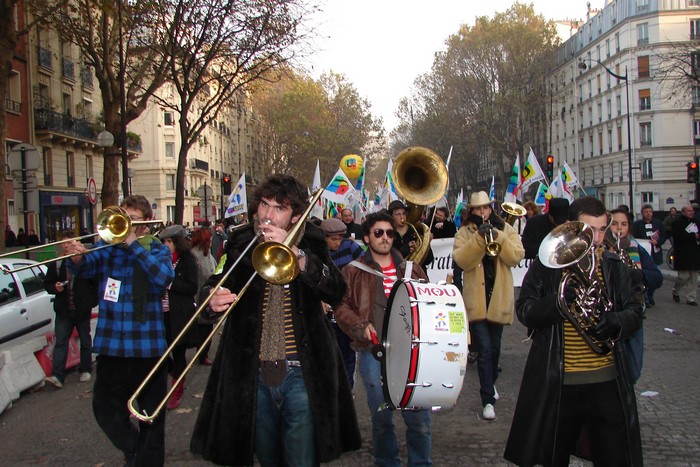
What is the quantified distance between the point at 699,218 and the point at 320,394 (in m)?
11.1

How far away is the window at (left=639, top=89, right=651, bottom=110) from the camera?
174ft

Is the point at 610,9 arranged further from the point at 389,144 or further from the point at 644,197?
the point at 389,144

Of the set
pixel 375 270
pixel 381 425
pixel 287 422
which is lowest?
pixel 381 425

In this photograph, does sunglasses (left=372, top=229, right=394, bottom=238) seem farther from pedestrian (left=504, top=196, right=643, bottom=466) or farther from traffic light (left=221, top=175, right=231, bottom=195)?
traffic light (left=221, top=175, right=231, bottom=195)

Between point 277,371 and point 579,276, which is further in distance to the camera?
point 579,276

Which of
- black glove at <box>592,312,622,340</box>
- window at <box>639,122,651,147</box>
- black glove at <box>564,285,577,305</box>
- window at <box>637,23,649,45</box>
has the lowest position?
black glove at <box>592,312,622,340</box>

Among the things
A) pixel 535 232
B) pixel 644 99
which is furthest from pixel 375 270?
pixel 644 99

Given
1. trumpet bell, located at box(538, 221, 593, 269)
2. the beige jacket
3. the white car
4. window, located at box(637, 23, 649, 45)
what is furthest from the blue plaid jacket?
window, located at box(637, 23, 649, 45)

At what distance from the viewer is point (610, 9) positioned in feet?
186

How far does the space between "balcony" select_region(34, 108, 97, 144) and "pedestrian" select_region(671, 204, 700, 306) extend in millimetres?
26436

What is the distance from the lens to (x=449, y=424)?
547cm

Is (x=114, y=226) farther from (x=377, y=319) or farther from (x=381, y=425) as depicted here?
(x=381, y=425)

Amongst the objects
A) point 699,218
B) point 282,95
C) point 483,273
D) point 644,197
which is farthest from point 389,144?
point 483,273

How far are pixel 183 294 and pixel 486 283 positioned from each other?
2.97 meters
